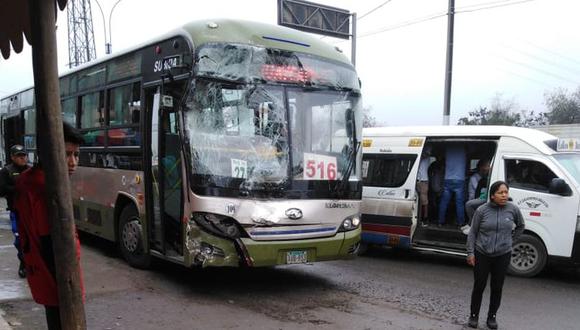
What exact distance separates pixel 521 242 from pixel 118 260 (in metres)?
6.30

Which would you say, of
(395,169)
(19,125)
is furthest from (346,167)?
(19,125)

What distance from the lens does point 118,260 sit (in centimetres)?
868

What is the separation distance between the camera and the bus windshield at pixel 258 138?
6.32m

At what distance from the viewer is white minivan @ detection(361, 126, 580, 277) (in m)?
8.07

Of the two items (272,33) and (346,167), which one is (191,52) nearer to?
(272,33)

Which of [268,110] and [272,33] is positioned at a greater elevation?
[272,33]

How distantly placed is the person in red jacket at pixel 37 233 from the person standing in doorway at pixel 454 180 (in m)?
8.25

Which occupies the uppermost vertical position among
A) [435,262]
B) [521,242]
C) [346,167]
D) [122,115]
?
[122,115]

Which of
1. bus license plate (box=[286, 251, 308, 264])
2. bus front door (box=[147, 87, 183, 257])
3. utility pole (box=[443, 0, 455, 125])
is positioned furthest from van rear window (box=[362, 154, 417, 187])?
utility pole (box=[443, 0, 455, 125])

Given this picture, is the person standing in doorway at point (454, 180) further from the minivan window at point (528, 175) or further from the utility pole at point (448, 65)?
the utility pole at point (448, 65)

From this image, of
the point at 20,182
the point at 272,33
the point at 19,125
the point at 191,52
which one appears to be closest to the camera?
the point at 20,182

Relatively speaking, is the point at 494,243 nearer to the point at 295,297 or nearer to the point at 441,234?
the point at 295,297

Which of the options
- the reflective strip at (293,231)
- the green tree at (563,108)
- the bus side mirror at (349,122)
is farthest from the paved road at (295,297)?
the green tree at (563,108)

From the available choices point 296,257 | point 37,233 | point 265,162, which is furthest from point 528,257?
point 37,233
